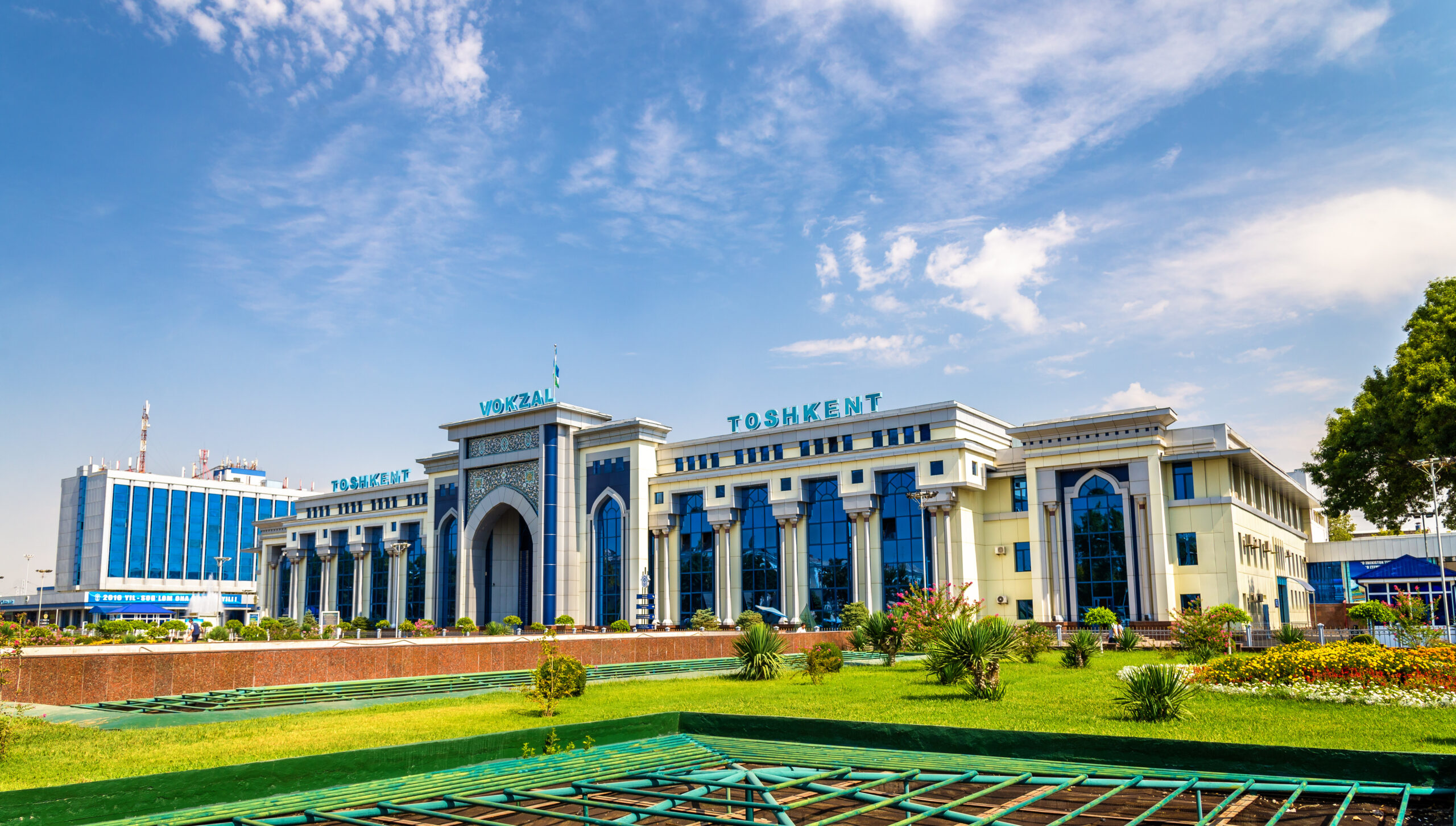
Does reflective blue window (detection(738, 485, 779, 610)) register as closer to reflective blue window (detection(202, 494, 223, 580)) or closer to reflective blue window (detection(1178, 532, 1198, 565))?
reflective blue window (detection(1178, 532, 1198, 565))

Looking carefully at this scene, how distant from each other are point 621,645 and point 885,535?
81.3 feet

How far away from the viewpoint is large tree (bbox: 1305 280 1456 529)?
35094 millimetres

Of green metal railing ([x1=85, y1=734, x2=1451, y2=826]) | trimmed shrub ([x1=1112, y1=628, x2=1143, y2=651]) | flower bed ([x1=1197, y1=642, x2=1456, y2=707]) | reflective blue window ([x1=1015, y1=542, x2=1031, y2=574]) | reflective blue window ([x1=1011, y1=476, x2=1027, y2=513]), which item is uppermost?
reflective blue window ([x1=1011, y1=476, x2=1027, y2=513])

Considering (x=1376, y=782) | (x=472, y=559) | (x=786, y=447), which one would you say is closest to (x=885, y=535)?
(x=786, y=447)

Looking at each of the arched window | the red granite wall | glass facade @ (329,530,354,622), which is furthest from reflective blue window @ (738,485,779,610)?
glass facade @ (329,530,354,622)

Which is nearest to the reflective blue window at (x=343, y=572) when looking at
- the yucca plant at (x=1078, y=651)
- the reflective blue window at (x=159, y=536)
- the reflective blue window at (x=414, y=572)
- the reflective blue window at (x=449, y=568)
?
the reflective blue window at (x=414, y=572)

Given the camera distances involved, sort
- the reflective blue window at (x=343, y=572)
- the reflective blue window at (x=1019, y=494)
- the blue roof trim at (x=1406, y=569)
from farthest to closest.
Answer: the reflective blue window at (x=343, y=572), the reflective blue window at (x=1019, y=494), the blue roof trim at (x=1406, y=569)

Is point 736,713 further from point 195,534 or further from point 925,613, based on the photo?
point 195,534

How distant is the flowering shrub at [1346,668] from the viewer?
20.0 m

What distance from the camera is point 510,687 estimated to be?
27031 millimetres

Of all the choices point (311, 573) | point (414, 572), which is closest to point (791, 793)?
point (414, 572)

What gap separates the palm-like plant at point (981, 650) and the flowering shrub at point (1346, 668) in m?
5.14

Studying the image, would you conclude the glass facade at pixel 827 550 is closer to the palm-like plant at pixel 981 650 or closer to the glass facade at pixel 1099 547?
the glass facade at pixel 1099 547

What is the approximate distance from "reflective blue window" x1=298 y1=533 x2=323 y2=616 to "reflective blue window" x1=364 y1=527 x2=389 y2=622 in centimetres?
779
